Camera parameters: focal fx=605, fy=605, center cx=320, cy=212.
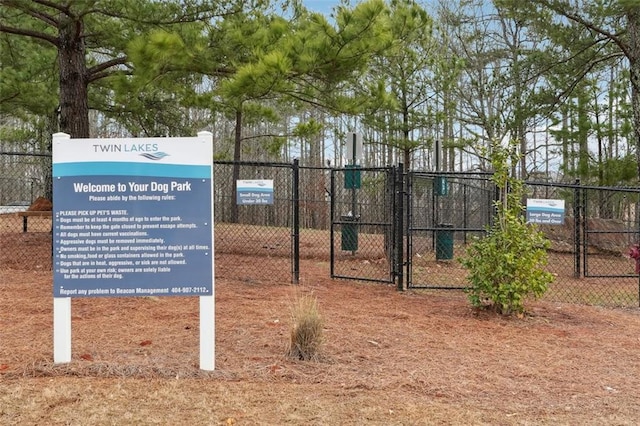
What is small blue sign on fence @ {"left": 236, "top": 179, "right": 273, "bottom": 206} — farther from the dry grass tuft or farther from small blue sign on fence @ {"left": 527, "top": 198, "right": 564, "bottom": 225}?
small blue sign on fence @ {"left": 527, "top": 198, "right": 564, "bottom": 225}

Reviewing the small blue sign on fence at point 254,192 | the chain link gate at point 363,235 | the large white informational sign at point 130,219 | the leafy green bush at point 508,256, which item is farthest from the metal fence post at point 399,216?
the large white informational sign at point 130,219

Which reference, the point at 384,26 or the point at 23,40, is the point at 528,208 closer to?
the point at 384,26

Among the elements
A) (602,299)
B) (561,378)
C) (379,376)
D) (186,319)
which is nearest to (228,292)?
(186,319)

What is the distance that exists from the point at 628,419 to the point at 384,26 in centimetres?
649

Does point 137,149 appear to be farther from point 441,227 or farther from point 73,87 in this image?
point 73,87

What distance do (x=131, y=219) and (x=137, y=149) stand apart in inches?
19.8

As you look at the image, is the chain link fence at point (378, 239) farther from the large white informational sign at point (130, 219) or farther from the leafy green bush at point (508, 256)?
the large white informational sign at point (130, 219)

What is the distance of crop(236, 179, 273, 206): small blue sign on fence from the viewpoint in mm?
8023

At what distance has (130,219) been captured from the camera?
430cm

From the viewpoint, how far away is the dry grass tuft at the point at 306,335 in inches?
186

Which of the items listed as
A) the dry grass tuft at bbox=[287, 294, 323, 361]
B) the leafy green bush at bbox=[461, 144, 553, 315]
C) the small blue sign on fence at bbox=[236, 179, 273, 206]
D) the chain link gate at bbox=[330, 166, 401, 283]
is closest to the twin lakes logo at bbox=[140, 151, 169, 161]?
the dry grass tuft at bbox=[287, 294, 323, 361]

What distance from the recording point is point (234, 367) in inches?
179

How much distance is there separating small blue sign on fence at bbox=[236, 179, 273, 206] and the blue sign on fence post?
144 inches

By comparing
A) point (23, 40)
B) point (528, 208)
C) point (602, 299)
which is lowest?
point (602, 299)
